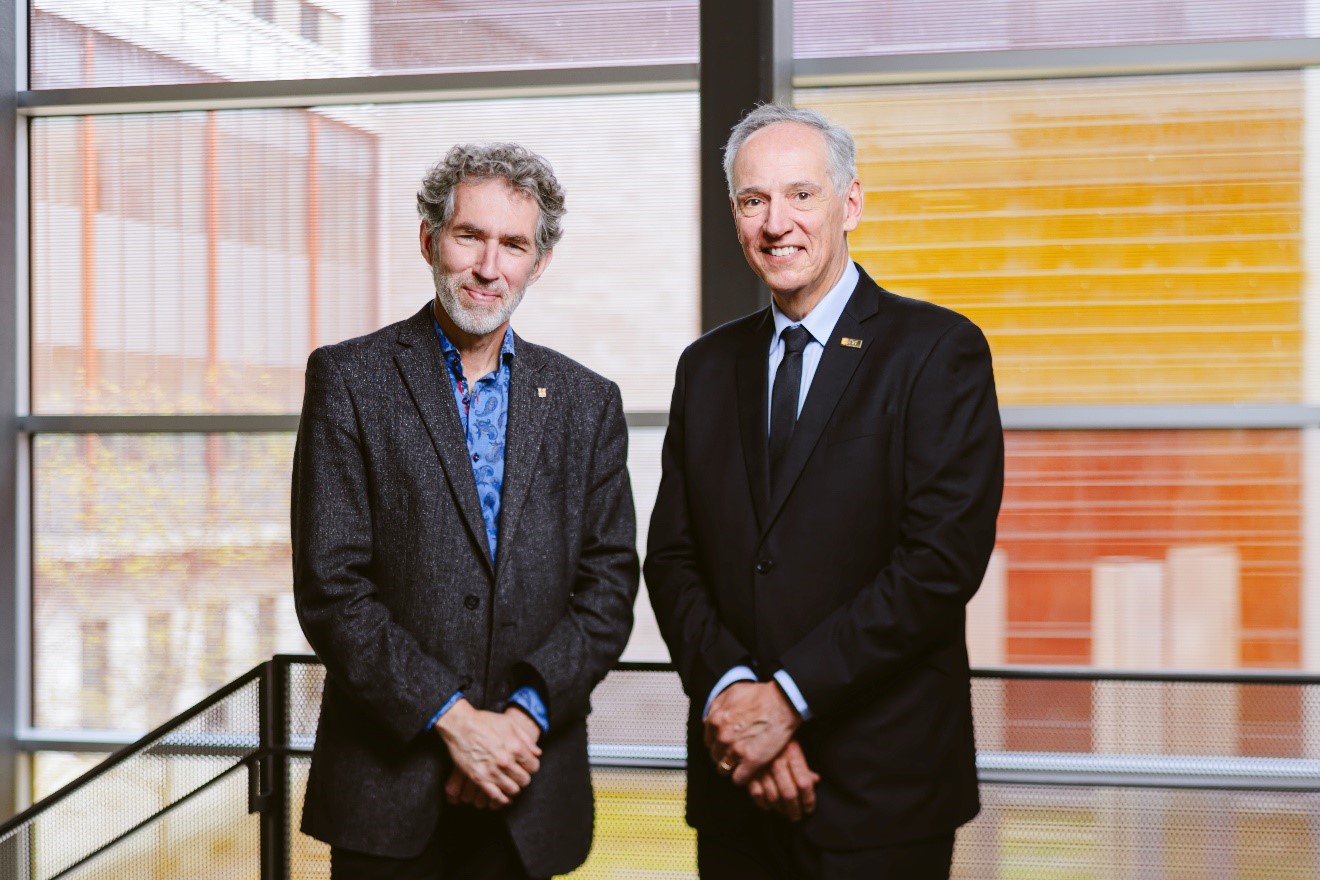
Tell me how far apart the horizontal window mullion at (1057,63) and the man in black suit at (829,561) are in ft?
7.39

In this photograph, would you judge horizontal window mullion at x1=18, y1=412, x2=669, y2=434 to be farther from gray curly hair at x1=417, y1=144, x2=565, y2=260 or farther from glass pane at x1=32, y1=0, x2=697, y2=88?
gray curly hair at x1=417, y1=144, x2=565, y2=260

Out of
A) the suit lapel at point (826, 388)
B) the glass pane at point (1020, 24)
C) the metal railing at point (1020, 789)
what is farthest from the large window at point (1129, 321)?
the suit lapel at point (826, 388)

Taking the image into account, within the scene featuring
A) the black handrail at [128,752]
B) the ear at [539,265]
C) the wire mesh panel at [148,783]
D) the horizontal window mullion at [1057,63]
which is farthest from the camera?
the horizontal window mullion at [1057,63]

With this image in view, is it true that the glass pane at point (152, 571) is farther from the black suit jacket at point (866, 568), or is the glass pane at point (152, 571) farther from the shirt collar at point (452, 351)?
the black suit jacket at point (866, 568)

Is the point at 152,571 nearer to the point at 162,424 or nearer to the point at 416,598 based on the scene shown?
the point at 162,424

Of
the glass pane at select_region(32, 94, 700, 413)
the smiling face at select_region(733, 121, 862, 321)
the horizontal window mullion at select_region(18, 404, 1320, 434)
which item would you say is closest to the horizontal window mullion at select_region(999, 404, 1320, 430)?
the horizontal window mullion at select_region(18, 404, 1320, 434)

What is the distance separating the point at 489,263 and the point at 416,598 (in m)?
0.52

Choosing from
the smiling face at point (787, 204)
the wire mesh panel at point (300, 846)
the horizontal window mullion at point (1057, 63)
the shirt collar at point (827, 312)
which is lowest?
the wire mesh panel at point (300, 846)

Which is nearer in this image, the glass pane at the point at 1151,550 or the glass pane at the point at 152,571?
the glass pane at the point at 1151,550

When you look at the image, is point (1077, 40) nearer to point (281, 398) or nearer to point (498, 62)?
point (498, 62)

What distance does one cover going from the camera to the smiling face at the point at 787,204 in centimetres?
193

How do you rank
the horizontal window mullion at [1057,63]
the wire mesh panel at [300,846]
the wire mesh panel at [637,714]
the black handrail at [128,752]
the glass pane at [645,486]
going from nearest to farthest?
the black handrail at [128,752] → the wire mesh panel at [300,846] → the wire mesh panel at [637,714] → the horizontal window mullion at [1057,63] → the glass pane at [645,486]

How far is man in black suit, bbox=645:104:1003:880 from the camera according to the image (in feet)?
6.03

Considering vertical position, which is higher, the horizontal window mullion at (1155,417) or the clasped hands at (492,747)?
the horizontal window mullion at (1155,417)
